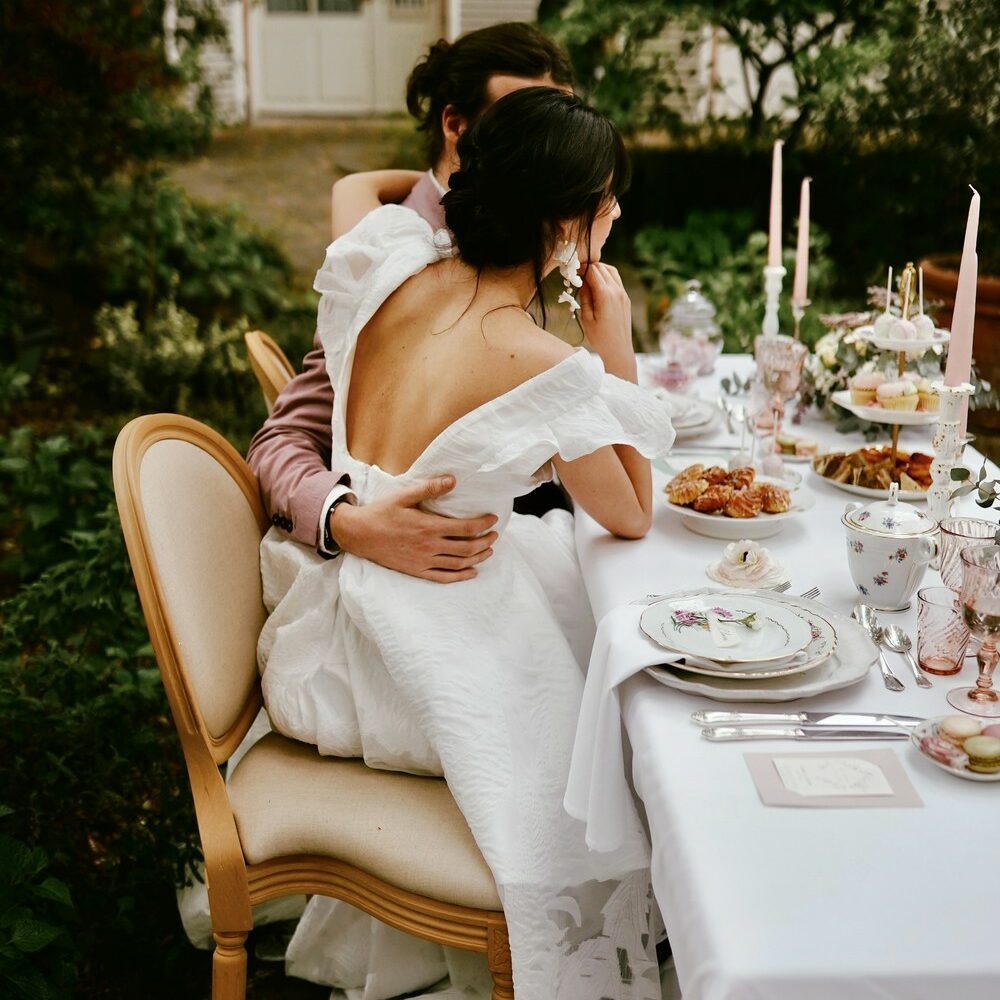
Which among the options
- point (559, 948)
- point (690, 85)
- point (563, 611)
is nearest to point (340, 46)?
point (690, 85)

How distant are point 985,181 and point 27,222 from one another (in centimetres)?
411

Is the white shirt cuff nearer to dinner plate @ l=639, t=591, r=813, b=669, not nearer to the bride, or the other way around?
the bride

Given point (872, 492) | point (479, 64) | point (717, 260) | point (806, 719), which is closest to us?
point (806, 719)

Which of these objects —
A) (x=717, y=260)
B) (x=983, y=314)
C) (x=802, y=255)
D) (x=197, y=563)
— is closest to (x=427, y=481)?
(x=197, y=563)

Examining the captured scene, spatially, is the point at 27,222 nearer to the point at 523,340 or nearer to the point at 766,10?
the point at 766,10

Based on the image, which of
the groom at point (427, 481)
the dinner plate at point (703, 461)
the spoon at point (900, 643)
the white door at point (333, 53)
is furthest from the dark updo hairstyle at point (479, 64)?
the white door at point (333, 53)

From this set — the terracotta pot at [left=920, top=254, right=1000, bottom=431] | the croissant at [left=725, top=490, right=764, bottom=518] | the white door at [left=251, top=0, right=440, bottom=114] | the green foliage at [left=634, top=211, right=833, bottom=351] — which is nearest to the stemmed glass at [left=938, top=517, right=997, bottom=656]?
the croissant at [left=725, top=490, right=764, bottom=518]

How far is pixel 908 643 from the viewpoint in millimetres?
1359

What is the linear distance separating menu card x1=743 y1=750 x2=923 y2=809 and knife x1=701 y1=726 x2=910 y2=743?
26 mm

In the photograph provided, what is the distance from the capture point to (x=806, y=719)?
119 cm

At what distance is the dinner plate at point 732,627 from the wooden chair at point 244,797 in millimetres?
384

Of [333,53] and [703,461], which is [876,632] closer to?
[703,461]

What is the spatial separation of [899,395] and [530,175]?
74 cm

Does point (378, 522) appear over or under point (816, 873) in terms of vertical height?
over
